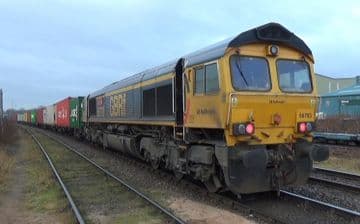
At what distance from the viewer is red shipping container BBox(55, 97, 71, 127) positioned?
40.9 meters

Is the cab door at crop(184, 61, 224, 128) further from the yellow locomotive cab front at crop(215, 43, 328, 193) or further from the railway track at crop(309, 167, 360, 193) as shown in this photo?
the railway track at crop(309, 167, 360, 193)

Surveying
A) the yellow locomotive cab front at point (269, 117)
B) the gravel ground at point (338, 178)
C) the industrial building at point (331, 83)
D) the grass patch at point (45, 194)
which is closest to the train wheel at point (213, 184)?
the yellow locomotive cab front at point (269, 117)

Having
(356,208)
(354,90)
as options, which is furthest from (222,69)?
(354,90)

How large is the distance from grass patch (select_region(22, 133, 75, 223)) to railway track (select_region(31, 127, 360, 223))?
3348mm

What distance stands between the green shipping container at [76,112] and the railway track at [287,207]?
2355 cm

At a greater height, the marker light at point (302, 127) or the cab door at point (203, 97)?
the cab door at point (203, 97)

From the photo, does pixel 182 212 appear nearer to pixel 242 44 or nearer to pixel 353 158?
pixel 242 44

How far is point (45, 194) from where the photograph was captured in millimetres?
13039

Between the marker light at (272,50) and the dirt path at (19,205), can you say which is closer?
the dirt path at (19,205)

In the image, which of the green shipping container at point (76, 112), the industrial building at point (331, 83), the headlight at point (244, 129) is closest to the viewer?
the headlight at point (244, 129)

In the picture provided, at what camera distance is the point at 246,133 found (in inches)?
389

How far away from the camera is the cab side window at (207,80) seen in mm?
10438

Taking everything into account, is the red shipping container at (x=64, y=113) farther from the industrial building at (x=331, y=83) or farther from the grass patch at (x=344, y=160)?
the industrial building at (x=331, y=83)

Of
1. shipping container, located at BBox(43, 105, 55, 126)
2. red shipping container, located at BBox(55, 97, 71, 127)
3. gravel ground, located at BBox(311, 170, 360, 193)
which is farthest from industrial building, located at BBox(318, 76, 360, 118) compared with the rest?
shipping container, located at BBox(43, 105, 55, 126)
